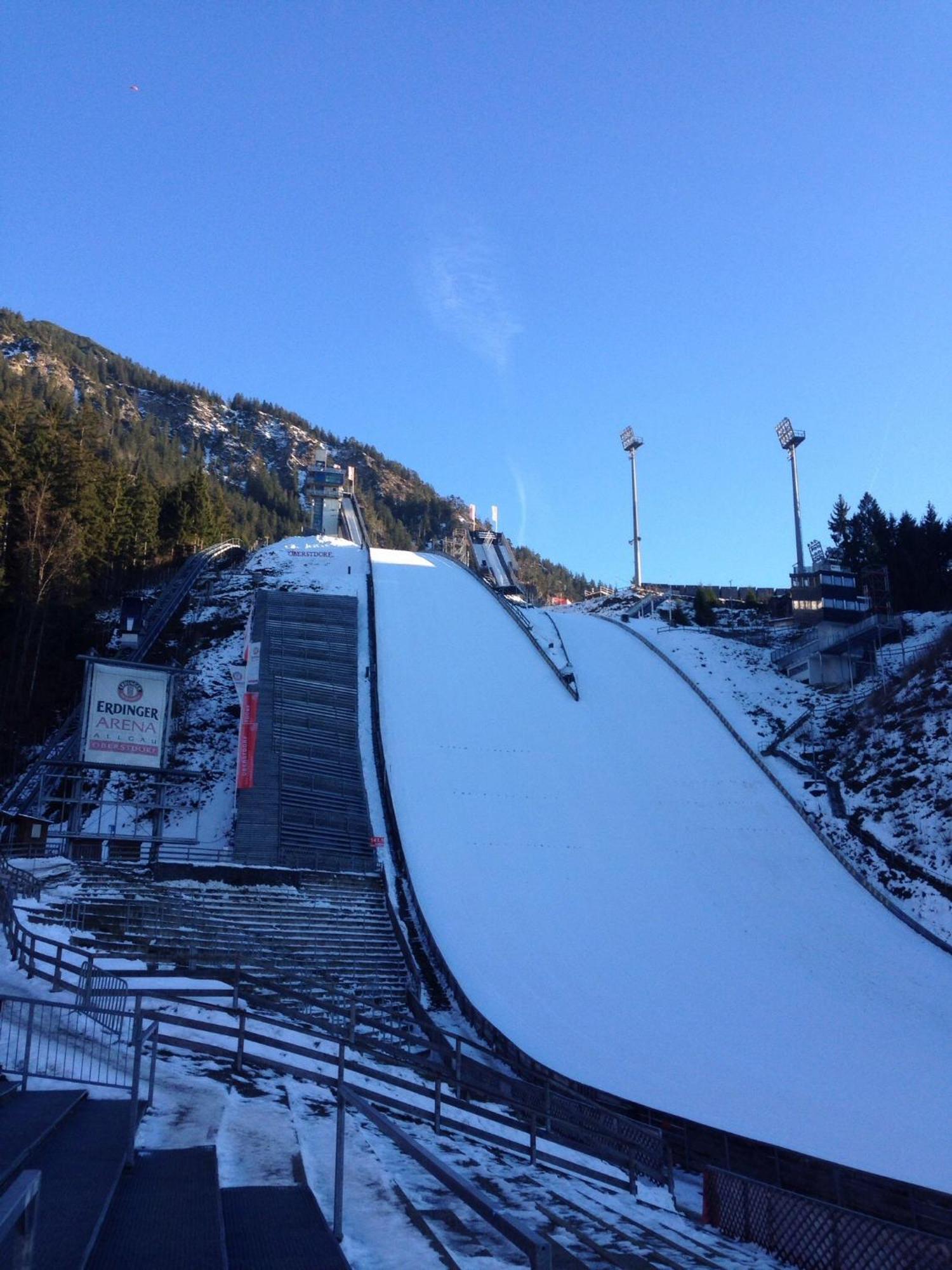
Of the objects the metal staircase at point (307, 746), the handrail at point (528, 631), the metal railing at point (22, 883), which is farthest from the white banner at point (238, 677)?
the metal railing at point (22, 883)

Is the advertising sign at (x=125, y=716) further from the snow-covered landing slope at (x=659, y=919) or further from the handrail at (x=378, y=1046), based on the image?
the handrail at (x=378, y=1046)

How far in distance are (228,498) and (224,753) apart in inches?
3509

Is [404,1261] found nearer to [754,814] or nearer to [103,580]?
[754,814]

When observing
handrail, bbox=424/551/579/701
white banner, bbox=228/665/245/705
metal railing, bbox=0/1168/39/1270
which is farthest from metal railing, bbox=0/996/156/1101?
handrail, bbox=424/551/579/701

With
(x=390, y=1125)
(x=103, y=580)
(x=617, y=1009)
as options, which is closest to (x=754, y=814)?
(x=617, y=1009)

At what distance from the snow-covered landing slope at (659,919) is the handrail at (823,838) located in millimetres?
278

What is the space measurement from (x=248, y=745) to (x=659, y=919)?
486 inches

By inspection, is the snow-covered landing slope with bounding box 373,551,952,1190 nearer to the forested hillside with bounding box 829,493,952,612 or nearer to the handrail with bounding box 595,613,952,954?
the handrail with bounding box 595,613,952,954

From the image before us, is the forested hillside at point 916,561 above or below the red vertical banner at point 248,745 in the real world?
above

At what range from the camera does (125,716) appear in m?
23.5

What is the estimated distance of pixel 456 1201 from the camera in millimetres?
6680

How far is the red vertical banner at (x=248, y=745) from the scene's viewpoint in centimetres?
2673

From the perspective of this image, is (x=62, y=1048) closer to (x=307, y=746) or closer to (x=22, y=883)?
(x=22, y=883)

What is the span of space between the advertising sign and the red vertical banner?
11.4ft
